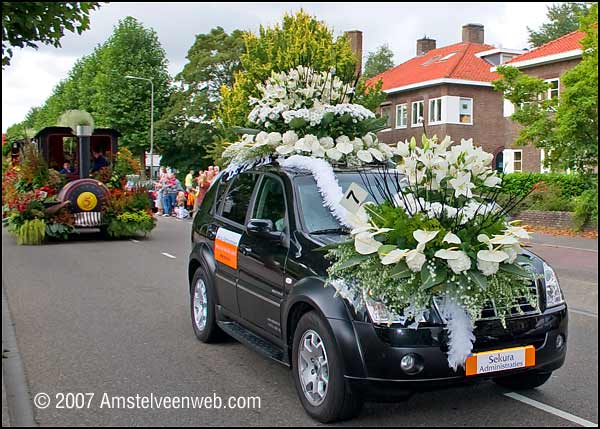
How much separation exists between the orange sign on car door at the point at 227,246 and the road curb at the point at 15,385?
192 centimetres

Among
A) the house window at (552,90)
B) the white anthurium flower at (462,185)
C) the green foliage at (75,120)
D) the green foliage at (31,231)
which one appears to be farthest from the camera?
the house window at (552,90)

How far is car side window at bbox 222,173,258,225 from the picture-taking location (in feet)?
21.9

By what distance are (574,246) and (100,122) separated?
4423 centimetres

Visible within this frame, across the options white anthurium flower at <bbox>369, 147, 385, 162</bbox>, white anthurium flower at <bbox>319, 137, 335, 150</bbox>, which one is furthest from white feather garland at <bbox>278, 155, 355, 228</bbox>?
white anthurium flower at <bbox>369, 147, 385, 162</bbox>

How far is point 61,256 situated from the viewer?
50.5 feet

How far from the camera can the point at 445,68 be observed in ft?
149

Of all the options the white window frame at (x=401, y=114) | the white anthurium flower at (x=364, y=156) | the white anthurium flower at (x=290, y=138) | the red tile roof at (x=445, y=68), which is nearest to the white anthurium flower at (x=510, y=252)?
the white anthurium flower at (x=364, y=156)

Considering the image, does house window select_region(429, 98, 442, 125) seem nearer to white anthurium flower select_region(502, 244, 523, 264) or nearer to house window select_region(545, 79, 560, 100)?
house window select_region(545, 79, 560, 100)

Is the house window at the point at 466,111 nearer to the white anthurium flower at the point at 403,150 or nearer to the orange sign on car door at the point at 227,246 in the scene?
the orange sign on car door at the point at 227,246

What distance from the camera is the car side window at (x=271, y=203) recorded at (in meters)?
5.96

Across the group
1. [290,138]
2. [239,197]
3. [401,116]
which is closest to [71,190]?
[239,197]

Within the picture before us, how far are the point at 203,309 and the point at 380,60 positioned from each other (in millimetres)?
96606

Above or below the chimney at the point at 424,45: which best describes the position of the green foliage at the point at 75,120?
below

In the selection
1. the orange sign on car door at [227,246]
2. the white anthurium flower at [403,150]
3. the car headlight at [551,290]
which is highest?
the white anthurium flower at [403,150]
